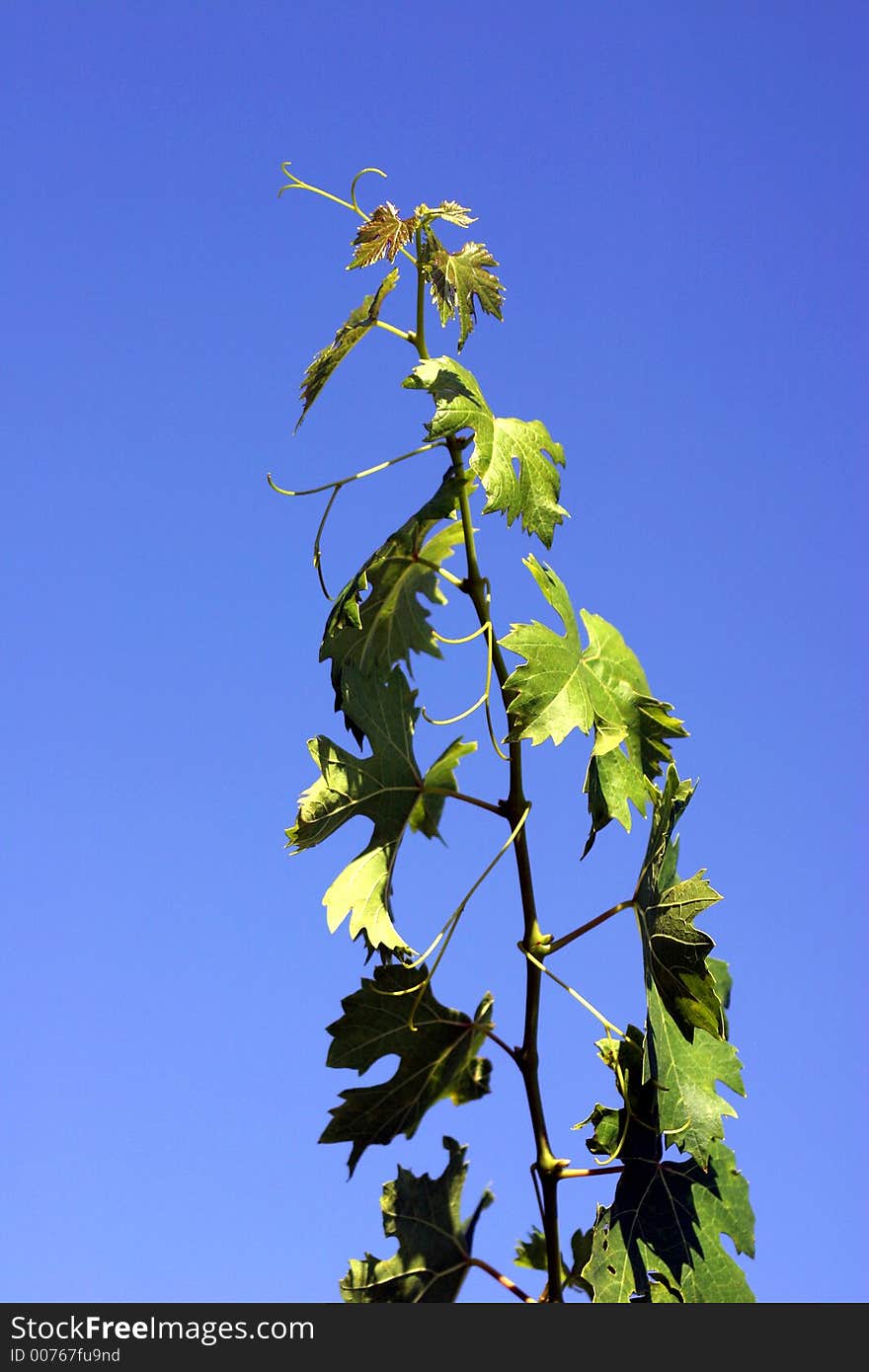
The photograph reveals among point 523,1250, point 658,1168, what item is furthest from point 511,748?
point 523,1250

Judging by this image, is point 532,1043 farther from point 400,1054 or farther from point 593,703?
point 593,703

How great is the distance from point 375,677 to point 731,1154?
Answer: 0.92m

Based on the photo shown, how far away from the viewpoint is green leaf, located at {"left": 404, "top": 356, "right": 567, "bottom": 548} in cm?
180

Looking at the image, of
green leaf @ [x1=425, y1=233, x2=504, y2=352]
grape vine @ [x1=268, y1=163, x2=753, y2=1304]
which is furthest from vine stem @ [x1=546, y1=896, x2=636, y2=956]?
green leaf @ [x1=425, y1=233, x2=504, y2=352]

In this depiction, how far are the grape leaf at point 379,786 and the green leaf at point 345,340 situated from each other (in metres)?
0.47

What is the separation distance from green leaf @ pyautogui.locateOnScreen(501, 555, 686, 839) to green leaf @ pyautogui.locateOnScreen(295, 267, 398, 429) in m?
0.43

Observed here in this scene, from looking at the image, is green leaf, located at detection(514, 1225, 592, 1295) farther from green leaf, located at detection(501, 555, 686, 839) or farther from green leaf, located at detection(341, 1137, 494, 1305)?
green leaf, located at detection(501, 555, 686, 839)

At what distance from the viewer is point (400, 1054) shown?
6.31 ft

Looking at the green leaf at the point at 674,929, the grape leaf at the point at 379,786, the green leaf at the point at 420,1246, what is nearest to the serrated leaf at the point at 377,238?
the grape leaf at the point at 379,786

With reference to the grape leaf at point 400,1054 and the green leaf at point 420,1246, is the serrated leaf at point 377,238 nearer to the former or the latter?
the grape leaf at point 400,1054

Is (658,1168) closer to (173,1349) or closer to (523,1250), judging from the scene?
(523,1250)

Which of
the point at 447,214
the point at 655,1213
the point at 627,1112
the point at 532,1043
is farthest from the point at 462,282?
the point at 655,1213

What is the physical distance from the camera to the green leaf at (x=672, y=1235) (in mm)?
1961

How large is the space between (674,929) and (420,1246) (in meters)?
0.61
